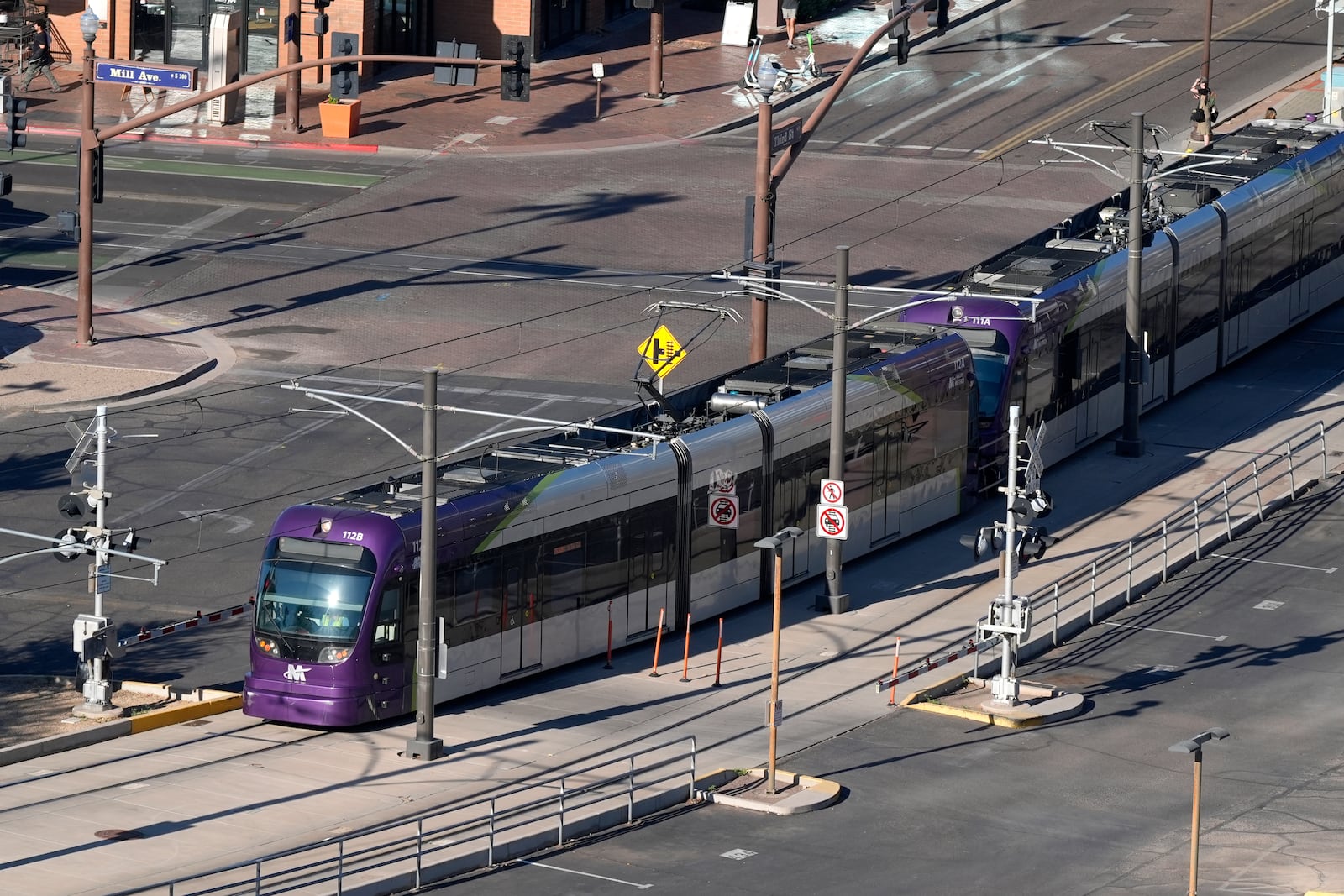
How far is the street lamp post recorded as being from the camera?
168 ft

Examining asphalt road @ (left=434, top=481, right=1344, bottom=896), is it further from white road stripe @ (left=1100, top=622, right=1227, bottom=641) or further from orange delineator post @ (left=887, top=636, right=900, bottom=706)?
orange delineator post @ (left=887, top=636, right=900, bottom=706)

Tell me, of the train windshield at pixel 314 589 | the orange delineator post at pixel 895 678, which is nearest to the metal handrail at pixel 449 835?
the train windshield at pixel 314 589

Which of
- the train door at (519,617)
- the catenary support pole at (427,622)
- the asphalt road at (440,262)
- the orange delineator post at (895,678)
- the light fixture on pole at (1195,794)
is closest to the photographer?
the light fixture on pole at (1195,794)

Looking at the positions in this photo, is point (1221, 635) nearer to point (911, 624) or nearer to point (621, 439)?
Answer: point (911, 624)

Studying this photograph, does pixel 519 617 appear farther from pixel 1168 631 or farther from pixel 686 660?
pixel 1168 631

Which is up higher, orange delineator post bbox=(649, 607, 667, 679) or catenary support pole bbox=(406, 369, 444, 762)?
catenary support pole bbox=(406, 369, 444, 762)

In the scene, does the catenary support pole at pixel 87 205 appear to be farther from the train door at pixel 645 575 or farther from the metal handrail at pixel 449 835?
the metal handrail at pixel 449 835

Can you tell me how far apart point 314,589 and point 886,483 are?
1270cm

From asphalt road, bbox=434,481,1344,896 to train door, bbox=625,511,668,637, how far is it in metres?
4.49

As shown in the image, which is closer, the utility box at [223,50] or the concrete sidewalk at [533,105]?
the concrete sidewalk at [533,105]

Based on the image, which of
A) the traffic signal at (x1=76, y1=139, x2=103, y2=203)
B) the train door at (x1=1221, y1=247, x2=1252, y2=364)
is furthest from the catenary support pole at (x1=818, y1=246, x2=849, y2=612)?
the traffic signal at (x1=76, y1=139, x2=103, y2=203)

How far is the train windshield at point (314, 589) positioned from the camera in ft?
108

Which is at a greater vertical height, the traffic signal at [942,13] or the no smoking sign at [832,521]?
the traffic signal at [942,13]

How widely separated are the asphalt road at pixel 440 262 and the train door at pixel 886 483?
814cm
